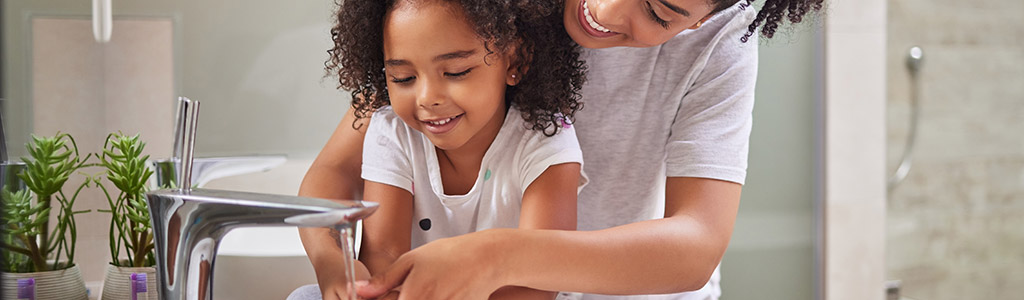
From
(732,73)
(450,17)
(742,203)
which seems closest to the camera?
(450,17)

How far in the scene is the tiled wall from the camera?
56.5 inches

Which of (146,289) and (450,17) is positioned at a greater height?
(450,17)

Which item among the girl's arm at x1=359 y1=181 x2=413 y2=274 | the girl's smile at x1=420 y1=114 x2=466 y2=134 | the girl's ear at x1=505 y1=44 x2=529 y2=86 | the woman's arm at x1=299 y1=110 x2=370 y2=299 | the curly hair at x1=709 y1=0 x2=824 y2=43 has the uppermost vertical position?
the curly hair at x1=709 y1=0 x2=824 y2=43

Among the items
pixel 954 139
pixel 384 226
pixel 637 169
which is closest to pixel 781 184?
pixel 637 169

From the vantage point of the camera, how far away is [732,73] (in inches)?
25.9

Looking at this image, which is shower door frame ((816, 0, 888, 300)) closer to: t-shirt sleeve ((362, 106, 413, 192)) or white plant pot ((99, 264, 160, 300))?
t-shirt sleeve ((362, 106, 413, 192))

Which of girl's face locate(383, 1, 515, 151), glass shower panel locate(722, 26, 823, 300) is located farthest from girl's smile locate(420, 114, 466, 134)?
glass shower panel locate(722, 26, 823, 300)

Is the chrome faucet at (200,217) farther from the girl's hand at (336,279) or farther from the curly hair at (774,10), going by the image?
the curly hair at (774,10)

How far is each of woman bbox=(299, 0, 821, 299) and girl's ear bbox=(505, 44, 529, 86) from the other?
48 millimetres

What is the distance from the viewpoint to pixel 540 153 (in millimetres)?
587

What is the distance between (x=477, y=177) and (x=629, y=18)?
0.56ft

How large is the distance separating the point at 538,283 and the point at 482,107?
136 mm

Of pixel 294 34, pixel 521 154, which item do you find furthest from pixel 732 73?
pixel 294 34

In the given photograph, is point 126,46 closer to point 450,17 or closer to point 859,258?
point 450,17
